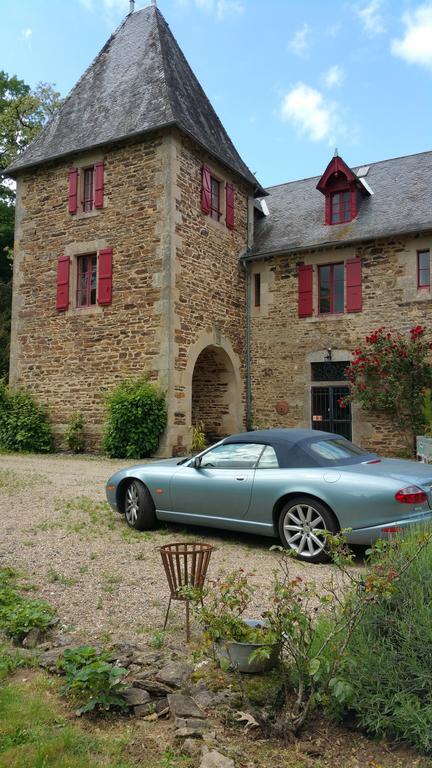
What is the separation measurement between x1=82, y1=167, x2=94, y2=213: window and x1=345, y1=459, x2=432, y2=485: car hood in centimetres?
1227

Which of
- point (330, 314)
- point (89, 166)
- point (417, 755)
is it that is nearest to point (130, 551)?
point (417, 755)

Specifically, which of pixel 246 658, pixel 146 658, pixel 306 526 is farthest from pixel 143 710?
pixel 306 526

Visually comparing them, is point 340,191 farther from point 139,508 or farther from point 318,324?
point 139,508

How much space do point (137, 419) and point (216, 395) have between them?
383cm

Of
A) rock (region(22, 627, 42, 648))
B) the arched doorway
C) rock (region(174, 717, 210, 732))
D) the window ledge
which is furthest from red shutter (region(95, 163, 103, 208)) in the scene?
rock (region(174, 717, 210, 732))

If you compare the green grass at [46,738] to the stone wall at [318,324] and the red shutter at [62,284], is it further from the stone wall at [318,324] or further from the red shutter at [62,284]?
the red shutter at [62,284]

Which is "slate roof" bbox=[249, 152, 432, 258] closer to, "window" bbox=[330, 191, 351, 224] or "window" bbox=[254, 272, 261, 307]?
"window" bbox=[330, 191, 351, 224]

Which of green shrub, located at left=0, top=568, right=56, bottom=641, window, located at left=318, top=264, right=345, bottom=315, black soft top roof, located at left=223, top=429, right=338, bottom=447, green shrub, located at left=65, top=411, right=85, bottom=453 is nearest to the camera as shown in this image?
green shrub, located at left=0, top=568, right=56, bottom=641

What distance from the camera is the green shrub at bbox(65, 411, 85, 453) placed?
14945 millimetres

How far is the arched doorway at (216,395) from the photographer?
16438 millimetres

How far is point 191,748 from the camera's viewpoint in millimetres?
2357

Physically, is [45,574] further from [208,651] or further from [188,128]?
[188,128]

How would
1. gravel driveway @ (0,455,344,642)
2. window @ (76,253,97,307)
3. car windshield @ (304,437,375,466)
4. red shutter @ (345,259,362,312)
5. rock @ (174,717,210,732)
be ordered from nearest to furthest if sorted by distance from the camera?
rock @ (174,717,210,732) < gravel driveway @ (0,455,344,642) < car windshield @ (304,437,375,466) < red shutter @ (345,259,362,312) < window @ (76,253,97,307)

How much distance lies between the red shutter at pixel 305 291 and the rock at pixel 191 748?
14.2 metres
